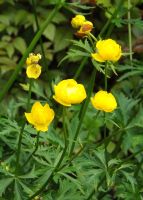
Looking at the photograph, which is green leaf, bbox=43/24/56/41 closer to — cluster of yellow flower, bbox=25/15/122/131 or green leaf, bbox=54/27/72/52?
green leaf, bbox=54/27/72/52

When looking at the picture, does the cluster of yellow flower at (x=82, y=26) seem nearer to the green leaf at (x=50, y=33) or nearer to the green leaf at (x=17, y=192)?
the green leaf at (x=17, y=192)

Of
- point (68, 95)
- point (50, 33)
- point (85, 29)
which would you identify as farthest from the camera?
point (50, 33)

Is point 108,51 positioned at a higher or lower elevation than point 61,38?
higher

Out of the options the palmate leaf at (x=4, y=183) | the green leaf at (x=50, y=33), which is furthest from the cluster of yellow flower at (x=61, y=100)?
the green leaf at (x=50, y=33)

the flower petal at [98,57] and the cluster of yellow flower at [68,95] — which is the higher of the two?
the flower petal at [98,57]

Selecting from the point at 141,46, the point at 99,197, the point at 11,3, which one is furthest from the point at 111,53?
the point at 11,3

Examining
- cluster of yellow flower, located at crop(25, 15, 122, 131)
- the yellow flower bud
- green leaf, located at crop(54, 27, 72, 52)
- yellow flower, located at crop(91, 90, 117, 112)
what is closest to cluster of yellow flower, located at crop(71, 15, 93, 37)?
the yellow flower bud

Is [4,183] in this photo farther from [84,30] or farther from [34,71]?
[84,30]

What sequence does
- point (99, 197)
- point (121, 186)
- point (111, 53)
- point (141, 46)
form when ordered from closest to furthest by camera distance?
1. point (111, 53)
2. point (121, 186)
3. point (99, 197)
4. point (141, 46)

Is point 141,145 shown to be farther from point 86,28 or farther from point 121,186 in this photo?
point 86,28

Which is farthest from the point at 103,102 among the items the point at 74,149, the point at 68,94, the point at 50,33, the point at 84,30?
the point at 50,33

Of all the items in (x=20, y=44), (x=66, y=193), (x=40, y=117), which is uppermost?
(x=40, y=117)
